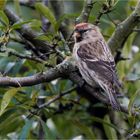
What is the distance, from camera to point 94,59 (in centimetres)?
421

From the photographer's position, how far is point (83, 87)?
362 cm

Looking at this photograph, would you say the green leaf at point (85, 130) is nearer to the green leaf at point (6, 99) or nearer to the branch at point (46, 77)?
the branch at point (46, 77)

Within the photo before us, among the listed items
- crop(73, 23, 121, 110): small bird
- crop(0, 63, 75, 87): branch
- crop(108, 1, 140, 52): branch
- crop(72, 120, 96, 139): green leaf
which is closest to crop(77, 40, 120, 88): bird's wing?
crop(73, 23, 121, 110): small bird

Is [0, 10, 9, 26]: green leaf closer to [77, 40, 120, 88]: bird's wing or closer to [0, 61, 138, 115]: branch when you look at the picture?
[0, 61, 138, 115]: branch

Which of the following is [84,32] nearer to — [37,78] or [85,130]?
[85,130]

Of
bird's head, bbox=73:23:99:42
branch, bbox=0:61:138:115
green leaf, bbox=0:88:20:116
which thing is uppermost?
branch, bbox=0:61:138:115

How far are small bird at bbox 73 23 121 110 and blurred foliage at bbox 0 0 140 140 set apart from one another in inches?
4.7

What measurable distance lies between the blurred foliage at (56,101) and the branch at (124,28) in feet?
0.34

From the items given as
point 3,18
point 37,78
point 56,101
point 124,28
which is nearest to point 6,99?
point 37,78

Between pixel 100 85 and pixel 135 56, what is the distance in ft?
1.67

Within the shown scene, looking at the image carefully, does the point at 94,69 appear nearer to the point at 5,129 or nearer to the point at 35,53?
the point at 35,53

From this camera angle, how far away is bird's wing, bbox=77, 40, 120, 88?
383cm

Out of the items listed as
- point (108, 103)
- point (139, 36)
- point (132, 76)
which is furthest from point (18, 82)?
point (139, 36)

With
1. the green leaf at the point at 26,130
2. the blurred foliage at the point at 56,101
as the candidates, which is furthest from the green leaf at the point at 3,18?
the green leaf at the point at 26,130
